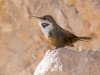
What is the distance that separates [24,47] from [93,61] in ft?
7.16

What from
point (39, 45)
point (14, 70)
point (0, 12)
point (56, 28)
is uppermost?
point (56, 28)

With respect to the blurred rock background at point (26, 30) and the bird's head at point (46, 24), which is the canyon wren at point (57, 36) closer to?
the bird's head at point (46, 24)

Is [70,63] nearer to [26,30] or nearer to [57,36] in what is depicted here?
[57,36]

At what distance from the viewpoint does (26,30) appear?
4496mm

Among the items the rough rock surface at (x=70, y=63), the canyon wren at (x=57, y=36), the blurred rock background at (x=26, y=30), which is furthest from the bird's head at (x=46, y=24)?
the blurred rock background at (x=26, y=30)

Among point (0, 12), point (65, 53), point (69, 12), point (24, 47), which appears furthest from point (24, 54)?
point (65, 53)

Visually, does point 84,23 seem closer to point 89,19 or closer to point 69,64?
point 89,19

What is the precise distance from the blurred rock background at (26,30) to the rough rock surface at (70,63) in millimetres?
1336

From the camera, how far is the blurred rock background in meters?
3.96

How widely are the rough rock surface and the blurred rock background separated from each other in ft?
4.38

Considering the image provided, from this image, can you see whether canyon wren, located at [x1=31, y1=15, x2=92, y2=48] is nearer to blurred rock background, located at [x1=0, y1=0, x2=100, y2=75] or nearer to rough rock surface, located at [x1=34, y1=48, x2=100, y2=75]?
rough rock surface, located at [x1=34, y1=48, x2=100, y2=75]

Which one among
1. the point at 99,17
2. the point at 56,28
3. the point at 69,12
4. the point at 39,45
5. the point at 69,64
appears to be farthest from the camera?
the point at 39,45

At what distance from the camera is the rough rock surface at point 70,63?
241 centimetres

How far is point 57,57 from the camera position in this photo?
247 cm
